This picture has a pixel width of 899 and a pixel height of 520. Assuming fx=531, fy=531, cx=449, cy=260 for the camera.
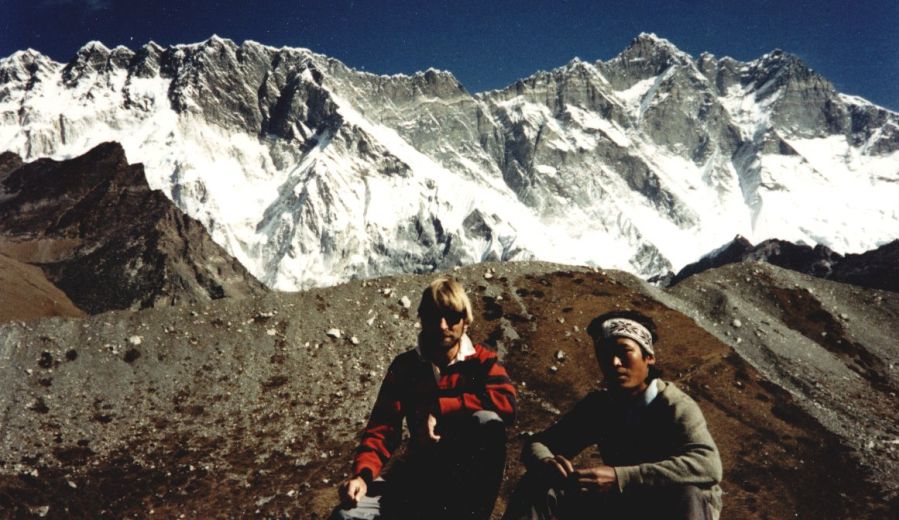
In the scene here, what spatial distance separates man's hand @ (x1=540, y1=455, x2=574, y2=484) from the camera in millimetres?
5016

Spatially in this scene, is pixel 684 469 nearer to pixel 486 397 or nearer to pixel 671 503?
pixel 671 503

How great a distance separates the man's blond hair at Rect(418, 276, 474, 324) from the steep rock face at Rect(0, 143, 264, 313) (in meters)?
147

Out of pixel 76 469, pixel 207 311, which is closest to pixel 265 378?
pixel 207 311

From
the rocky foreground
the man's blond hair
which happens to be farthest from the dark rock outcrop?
the man's blond hair

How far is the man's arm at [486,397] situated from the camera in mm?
6056

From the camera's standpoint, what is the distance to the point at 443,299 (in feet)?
20.6

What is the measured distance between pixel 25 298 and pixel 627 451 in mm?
100590

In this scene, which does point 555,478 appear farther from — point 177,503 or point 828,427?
point 828,427

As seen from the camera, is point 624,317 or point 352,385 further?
point 352,385

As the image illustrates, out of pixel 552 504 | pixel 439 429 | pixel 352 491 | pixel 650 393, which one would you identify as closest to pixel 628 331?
pixel 650 393

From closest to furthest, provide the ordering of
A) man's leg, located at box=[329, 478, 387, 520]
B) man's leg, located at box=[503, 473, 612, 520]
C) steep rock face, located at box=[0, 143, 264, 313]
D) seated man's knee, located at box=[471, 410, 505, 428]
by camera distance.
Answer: man's leg, located at box=[503, 473, 612, 520] < seated man's knee, located at box=[471, 410, 505, 428] < man's leg, located at box=[329, 478, 387, 520] < steep rock face, located at box=[0, 143, 264, 313]

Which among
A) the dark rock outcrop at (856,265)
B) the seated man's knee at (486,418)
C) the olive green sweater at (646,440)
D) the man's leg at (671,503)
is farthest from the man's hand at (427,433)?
the dark rock outcrop at (856,265)

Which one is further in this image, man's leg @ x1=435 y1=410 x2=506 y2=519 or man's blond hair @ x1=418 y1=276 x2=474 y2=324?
man's blond hair @ x1=418 y1=276 x2=474 y2=324

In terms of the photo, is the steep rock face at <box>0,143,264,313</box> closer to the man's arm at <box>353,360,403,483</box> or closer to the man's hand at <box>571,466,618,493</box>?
the man's arm at <box>353,360,403,483</box>
